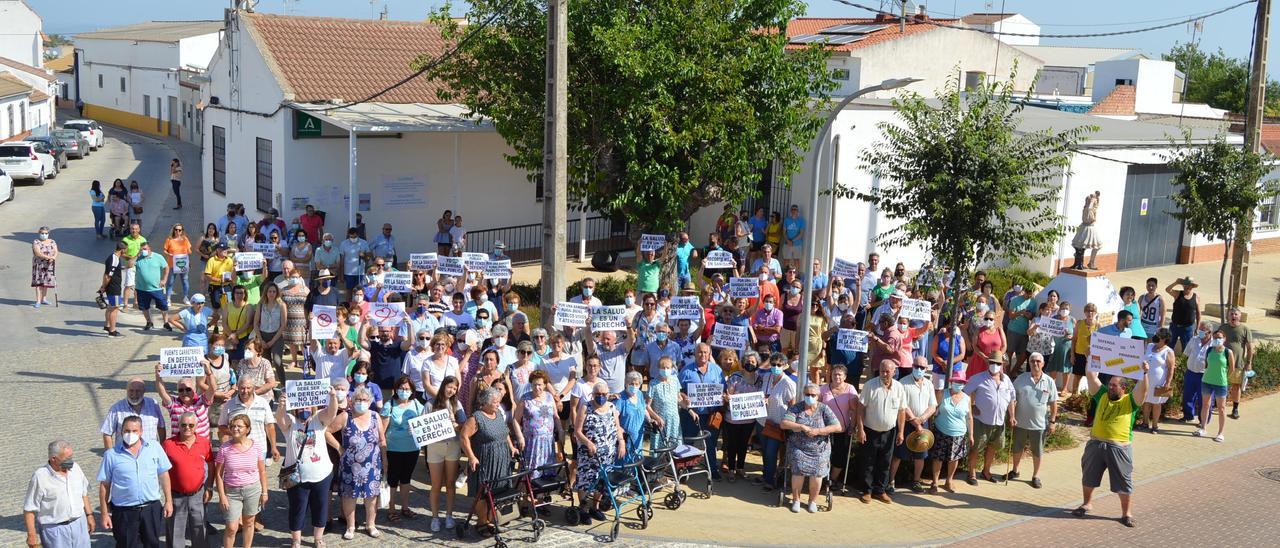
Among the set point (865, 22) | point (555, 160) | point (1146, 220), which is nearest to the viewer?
point (555, 160)

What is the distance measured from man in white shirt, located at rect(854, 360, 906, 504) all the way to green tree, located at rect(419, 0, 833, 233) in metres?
7.28

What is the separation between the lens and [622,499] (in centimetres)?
1129

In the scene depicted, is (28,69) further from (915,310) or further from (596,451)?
(596,451)

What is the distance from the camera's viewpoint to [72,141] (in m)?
44.7

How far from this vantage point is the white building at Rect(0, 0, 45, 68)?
67000 mm

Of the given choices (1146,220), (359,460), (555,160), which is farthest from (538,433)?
(1146,220)

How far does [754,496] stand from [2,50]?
68.7 m

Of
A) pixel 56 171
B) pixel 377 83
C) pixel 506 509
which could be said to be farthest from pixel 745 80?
pixel 56 171

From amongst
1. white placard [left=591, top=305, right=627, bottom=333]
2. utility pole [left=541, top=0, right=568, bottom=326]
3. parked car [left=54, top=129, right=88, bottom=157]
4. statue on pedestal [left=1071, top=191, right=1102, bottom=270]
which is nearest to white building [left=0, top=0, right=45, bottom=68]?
parked car [left=54, top=129, right=88, bottom=157]

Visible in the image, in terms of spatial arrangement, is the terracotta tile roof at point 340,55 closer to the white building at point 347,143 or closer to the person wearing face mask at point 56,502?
the white building at point 347,143

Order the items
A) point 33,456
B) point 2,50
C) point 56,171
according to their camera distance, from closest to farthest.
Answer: point 33,456 < point 56,171 < point 2,50

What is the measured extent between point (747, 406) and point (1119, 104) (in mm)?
Result: 36888

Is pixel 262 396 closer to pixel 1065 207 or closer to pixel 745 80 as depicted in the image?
pixel 745 80

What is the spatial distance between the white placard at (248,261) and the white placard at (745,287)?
702cm
